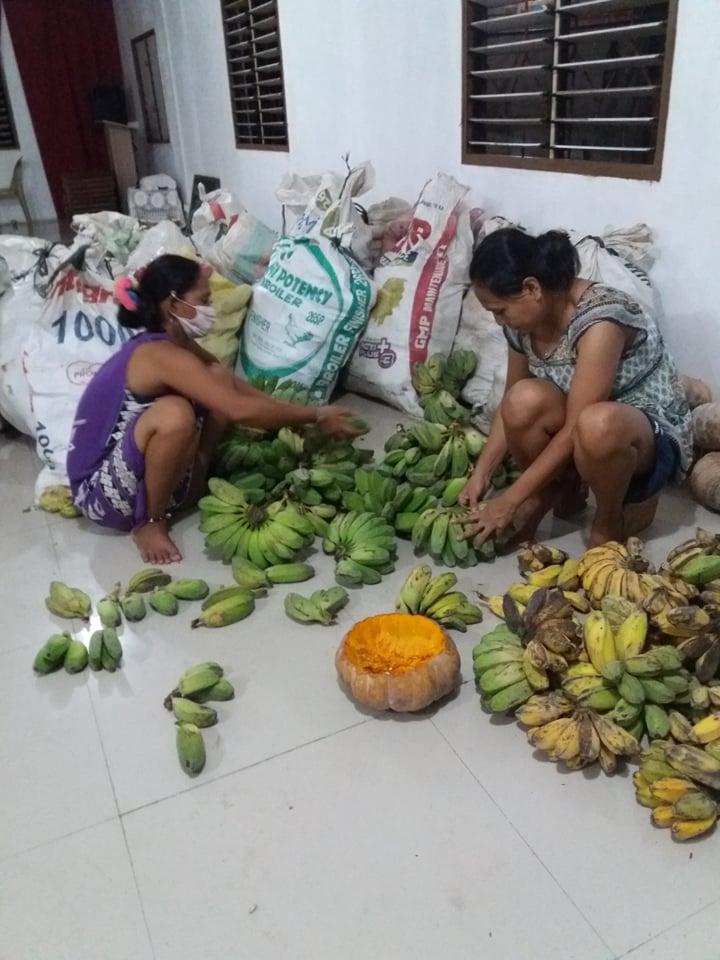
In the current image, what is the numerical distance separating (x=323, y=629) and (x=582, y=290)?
3.35 feet

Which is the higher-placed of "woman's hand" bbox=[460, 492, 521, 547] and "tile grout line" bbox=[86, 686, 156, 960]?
"woman's hand" bbox=[460, 492, 521, 547]

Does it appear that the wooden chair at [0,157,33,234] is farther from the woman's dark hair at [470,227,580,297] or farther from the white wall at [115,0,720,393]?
the woman's dark hair at [470,227,580,297]

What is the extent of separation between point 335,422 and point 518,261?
0.73m

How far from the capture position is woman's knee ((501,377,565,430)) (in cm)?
184

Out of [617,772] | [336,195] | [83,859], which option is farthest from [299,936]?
[336,195]

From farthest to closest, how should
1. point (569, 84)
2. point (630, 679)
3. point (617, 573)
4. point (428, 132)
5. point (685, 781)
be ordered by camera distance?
point (428, 132) → point (569, 84) → point (617, 573) → point (630, 679) → point (685, 781)

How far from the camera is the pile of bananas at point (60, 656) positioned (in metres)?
1.63

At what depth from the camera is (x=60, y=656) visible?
1.66m

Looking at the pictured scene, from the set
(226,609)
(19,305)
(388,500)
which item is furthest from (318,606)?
(19,305)

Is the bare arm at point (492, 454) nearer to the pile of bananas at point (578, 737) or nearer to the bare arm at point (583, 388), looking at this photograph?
the bare arm at point (583, 388)

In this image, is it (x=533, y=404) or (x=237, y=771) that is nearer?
(x=237, y=771)

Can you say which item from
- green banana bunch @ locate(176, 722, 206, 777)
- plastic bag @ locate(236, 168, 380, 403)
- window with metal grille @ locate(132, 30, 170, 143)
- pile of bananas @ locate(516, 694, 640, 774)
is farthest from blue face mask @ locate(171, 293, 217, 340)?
window with metal grille @ locate(132, 30, 170, 143)

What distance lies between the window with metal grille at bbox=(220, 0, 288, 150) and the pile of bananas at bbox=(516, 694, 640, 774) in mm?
4150

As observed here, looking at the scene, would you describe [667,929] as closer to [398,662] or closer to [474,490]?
[398,662]
